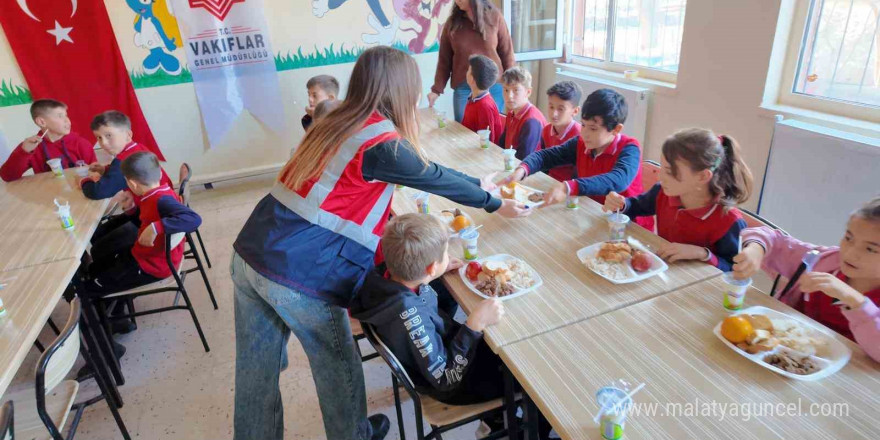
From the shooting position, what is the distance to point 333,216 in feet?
5.02

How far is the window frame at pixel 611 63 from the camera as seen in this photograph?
3949 millimetres

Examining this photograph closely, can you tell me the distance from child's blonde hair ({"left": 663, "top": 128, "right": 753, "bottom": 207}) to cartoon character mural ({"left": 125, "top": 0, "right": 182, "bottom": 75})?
14.6 feet

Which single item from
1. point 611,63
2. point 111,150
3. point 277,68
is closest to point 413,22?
point 277,68

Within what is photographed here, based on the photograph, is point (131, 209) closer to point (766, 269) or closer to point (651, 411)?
point (651, 411)

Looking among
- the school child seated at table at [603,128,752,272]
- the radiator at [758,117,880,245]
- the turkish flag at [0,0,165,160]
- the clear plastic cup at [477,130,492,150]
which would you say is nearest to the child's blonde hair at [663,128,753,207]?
the school child seated at table at [603,128,752,272]

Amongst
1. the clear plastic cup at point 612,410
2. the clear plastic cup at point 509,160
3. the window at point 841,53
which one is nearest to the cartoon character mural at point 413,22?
the clear plastic cup at point 509,160

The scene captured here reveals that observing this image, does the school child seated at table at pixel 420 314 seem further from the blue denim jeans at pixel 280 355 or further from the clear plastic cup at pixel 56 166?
the clear plastic cup at pixel 56 166

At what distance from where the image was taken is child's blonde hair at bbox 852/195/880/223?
1309mm

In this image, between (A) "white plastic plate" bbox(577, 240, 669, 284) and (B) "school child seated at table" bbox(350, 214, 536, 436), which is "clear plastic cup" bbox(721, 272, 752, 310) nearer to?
(A) "white plastic plate" bbox(577, 240, 669, 284)

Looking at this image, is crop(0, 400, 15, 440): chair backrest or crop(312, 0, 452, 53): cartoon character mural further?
crop(312, 0, 452, 53): cartoon character mural

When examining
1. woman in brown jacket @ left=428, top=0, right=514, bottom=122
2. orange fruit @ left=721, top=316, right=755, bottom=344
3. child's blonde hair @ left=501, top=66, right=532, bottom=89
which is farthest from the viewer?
woman in brown jacket @ left=428, top=0, right=514, bottom=122

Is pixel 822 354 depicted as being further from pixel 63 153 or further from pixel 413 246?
pixel 63 153

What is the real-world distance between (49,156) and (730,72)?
456 centimetres

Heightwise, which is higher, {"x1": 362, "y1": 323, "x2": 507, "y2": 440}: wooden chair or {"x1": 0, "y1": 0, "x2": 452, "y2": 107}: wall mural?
{"x1": 0, "y1": 0, "x2": 452, "y2": 107}: wall mural
